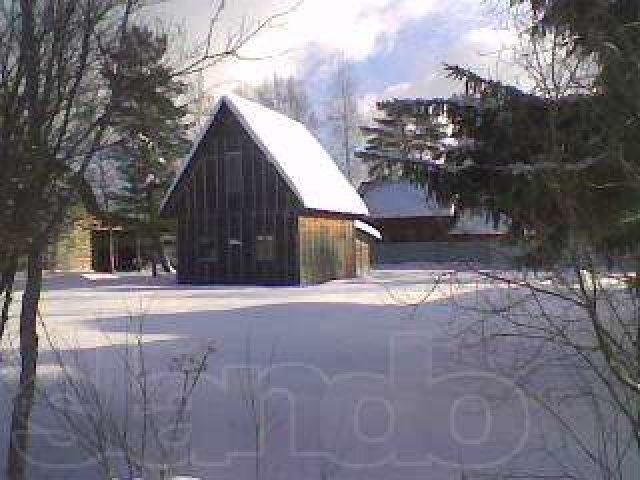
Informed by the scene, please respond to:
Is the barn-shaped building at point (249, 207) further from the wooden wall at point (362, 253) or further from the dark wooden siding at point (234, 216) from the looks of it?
the wooden wall at point (362, 253)

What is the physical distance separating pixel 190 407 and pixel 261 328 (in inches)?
217

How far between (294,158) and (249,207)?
105 inches

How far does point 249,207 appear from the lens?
30.4 metres

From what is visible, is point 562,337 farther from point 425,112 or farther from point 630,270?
point 425,112

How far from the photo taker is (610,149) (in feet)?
9.86

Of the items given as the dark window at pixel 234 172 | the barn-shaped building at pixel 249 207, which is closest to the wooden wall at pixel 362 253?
the barn-shaped building at pixel 249 207

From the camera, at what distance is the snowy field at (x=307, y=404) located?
7.07m

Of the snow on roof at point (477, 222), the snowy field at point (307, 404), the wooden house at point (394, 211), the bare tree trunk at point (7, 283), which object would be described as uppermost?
the wooden house at point (394, 211)

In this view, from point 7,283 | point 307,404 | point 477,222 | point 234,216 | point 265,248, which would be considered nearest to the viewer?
point 7,283

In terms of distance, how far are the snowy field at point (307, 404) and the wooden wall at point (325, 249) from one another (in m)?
16.8

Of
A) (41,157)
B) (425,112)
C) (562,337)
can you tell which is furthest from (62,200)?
(425,112)

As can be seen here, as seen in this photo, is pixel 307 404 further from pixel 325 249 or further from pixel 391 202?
pixel 391 202

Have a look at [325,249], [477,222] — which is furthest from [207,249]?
[477,222]

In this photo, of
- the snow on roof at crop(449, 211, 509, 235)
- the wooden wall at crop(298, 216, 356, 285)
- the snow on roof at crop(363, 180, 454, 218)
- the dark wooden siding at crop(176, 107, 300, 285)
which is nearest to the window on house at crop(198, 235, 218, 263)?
the dark wooden siding at crop(176, 107, 300, 285)
